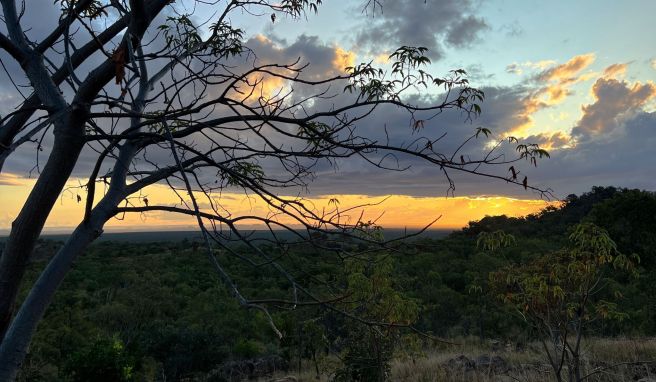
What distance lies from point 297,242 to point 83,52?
8.18 ft

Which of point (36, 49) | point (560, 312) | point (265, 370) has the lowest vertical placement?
point (265, 370)

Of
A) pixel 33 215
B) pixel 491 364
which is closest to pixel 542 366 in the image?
pixel 491 364

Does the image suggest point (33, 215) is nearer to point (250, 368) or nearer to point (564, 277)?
point (564, 277)

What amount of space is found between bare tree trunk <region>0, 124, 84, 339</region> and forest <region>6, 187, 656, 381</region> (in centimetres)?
98

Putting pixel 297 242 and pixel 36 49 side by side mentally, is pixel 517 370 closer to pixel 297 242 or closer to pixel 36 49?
pixel 297 242

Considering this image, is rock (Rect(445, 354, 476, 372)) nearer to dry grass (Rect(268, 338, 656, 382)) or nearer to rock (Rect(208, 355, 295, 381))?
dry grass (Rect(268, 338, 656, 382))

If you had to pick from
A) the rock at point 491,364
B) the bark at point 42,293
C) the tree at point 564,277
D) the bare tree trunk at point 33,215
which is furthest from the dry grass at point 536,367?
the bare tree trunk at point 33,215

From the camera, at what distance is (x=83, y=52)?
3842mm

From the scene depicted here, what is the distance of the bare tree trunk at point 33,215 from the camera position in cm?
312

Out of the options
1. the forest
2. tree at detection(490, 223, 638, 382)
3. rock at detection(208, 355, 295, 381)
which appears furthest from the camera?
Answer: rock at detection(208, 355, 295, 381)

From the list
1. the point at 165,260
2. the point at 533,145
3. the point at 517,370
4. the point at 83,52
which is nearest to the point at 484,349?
the point at 517,370

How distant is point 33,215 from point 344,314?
7.29 ft

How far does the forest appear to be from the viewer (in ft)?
21.4

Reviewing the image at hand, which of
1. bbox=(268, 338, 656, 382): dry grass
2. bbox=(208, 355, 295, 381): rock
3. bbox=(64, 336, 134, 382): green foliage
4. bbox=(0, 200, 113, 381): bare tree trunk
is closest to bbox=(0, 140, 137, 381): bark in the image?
bbox=(0, 200, 113, 381): bare tree trunk
